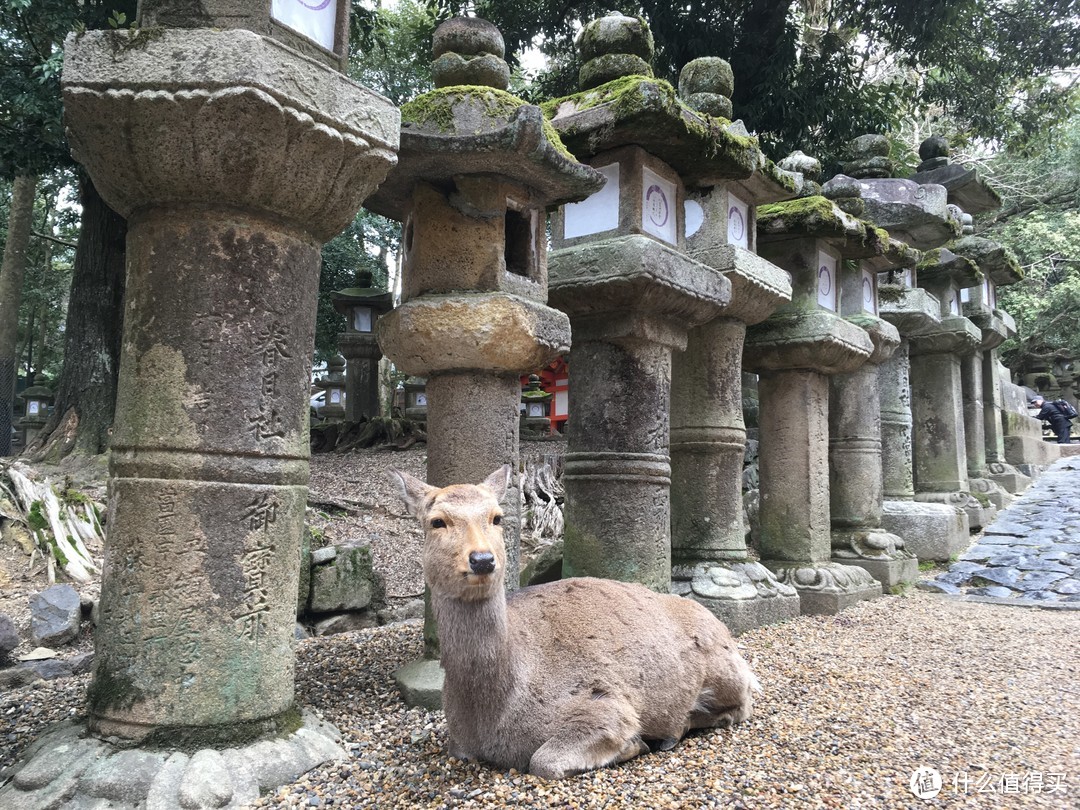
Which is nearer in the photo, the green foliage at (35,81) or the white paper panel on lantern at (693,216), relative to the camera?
the white paper panel on lantern at (693,216)

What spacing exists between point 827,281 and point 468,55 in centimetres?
372

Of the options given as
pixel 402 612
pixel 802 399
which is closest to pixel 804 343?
pixel 802 399

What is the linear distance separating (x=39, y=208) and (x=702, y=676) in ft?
70.7

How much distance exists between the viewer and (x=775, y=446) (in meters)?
5.92

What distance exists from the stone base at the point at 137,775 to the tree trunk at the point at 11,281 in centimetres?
1207

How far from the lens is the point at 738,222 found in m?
5.28

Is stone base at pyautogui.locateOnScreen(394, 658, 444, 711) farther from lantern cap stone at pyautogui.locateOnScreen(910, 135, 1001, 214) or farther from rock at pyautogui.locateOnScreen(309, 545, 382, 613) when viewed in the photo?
lantern cap stone at pyautogui.locateOnScreen(910, 135, 1001, 214)

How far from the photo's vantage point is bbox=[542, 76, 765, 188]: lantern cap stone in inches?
158

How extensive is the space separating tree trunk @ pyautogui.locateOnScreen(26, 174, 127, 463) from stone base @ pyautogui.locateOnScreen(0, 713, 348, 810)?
6.50 meters

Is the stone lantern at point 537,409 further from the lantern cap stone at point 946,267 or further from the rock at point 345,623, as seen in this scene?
the rock at point 345,623

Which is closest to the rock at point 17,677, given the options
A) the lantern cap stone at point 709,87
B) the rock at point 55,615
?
the rock at point 55,615

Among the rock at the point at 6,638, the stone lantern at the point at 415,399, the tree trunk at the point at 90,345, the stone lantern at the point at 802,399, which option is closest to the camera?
the rock at the point at 6,638

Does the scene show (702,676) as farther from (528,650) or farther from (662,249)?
(662,249)

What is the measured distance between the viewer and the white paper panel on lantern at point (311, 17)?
2.66m
